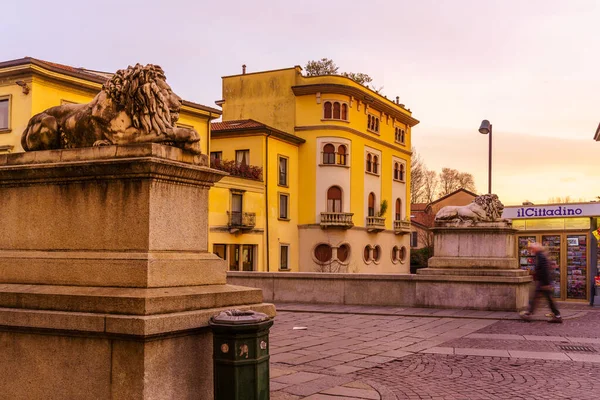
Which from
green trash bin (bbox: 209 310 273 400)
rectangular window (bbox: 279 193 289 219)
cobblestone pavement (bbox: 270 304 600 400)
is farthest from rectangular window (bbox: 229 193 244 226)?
green trash bin (bbox: 209 310 273 400)

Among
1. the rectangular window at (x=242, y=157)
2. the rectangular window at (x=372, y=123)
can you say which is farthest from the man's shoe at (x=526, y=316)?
the rectangular window at (x=372, y=123)

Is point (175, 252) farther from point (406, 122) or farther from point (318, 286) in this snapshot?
point (406, 122)

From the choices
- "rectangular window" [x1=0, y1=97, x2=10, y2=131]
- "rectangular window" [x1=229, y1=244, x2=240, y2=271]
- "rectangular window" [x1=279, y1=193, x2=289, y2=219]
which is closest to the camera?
"rectangular window" [x1=0, y1=97, x2=10, y2=131]

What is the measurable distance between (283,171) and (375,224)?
1019 cm

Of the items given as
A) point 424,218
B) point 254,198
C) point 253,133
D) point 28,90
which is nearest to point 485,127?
point 28,90

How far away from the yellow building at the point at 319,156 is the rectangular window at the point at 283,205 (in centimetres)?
44

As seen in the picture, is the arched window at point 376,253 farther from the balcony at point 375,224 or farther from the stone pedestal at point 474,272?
the stone pedestal at point 474,272

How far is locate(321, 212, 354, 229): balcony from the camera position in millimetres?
52875

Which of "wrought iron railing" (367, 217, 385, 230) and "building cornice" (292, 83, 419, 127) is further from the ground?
"building cornice" (292, 83, 419, 127)

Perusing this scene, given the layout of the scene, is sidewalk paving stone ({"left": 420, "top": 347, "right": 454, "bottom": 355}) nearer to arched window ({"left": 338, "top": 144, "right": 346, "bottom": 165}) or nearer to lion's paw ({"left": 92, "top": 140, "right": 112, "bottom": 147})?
lion's paw ({"left": 92, "top": 140, "right": 112, "bottom": 147})

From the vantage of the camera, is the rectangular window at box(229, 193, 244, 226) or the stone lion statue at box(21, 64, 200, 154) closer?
the stone lion statue at box(21, 64, 200, 154)

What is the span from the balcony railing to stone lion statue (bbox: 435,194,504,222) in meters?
28.1

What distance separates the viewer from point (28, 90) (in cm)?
3369

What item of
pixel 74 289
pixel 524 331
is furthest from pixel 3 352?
pixel 524 331
